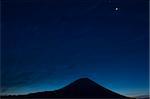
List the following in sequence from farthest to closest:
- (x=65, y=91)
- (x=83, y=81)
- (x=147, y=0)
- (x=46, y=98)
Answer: (x=83, y=81), (x=65, y=91), (x=46, y=98), (x=147, y=0)

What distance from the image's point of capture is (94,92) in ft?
512

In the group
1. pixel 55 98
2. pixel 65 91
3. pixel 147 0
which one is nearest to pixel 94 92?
pixel 65 91

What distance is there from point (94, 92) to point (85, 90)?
608cm

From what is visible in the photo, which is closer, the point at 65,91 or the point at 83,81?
the point at 65,91

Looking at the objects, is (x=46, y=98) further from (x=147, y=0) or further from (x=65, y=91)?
(x=147, y=0)

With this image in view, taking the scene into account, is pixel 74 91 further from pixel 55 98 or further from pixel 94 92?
pixel 55 98

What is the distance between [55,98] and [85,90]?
43.7 m

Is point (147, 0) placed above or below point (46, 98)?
above

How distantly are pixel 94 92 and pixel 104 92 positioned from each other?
6.30 meters

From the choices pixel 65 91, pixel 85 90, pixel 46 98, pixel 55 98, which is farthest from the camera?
pixel 85 90

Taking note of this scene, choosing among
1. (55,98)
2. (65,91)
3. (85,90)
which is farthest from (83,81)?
(55,98)

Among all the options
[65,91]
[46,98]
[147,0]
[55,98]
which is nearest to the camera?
[147,0]

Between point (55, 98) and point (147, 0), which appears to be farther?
point (55, 98)

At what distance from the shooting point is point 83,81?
7333 inches
